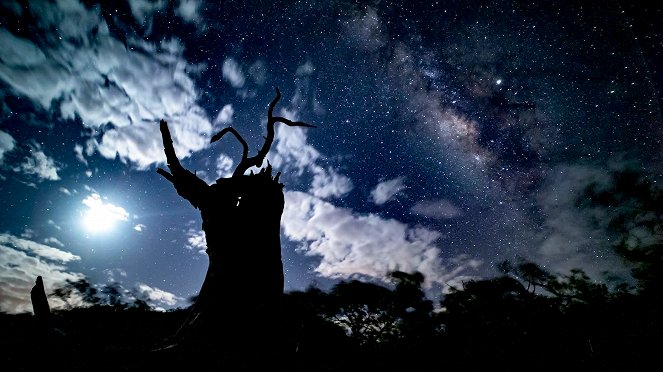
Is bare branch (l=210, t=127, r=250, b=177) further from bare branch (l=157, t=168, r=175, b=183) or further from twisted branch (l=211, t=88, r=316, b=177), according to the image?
bare branch (l=157, t=168, r=175, b=183)

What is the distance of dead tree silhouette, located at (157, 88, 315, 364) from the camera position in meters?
3.89

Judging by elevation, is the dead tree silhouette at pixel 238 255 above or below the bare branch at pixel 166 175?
below

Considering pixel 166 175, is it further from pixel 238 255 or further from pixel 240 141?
pixel 238 255

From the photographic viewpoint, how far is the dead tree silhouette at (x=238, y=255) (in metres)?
3.89

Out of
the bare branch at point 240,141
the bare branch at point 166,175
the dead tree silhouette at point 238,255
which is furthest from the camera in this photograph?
the bare branch at point 240,141

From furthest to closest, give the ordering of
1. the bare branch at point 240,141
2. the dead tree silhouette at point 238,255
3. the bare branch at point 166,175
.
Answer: the bare branch at point 240,141, the bare branch at point 166,175, the dead tree silhouette at point 238,255

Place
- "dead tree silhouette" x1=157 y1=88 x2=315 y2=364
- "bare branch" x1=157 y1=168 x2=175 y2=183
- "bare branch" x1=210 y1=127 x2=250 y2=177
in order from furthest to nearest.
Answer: "bare branch" x1=210 y1=127 x2=250 y2=177
"bare branch" x1=157 y1=168 x2=175 y2=183
"dead tree silhouette" x1=157 y1=88 x2=315 y2=364

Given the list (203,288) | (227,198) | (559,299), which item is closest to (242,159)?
(227,198)

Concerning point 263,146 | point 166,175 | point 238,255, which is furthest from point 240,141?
point 238,255

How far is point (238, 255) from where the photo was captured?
4.69 m

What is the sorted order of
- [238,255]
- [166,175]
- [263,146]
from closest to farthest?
[238,255] < [166,175] < [263,146]

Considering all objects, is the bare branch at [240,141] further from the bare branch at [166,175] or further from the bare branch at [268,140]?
the bare branch at [166,175]

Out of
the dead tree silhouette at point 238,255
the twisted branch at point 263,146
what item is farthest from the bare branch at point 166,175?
the twisted branch at point 263,146

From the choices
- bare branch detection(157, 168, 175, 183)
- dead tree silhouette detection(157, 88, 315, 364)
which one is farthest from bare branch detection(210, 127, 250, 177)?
bare branch detection(157, 168, 175, 183)
